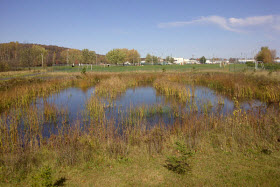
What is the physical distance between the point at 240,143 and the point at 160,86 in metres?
12.6

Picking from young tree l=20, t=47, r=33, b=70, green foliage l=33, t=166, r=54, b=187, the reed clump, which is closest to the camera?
green foliage l=33, t=166, r=54, b=187

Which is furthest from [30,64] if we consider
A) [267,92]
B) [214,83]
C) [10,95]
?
[267,92]

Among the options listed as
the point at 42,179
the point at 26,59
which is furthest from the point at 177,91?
the point at 26,59

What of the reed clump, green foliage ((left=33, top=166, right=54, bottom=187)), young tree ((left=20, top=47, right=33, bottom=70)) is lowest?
green foliage ((left=33, top=166, right=54, bottom=187))

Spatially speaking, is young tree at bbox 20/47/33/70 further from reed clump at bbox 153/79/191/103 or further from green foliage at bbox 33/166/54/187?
green foliage at bbox 33/166/54/187

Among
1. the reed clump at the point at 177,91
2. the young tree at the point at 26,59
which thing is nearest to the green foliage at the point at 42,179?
the reed clump at the point at 177,91

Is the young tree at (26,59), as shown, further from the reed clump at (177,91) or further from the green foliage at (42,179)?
the green foliage at (42,179)

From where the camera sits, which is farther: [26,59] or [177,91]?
[26,59]

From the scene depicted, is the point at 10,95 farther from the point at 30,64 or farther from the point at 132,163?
the point at 30,64

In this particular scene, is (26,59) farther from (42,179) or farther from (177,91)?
(42,179)

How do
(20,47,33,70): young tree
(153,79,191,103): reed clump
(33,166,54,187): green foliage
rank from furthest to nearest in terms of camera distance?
(20,47,33,70): young tree → (153,79,191,103): reed clump → (33,166,54,187): green foliage

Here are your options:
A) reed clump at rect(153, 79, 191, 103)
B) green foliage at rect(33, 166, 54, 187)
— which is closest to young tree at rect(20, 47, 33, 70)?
reed clump at rect(153, 79, 191, 103)

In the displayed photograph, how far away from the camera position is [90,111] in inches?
375

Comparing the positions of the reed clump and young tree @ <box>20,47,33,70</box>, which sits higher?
young tree @ <box>20,47,33,70</box>
